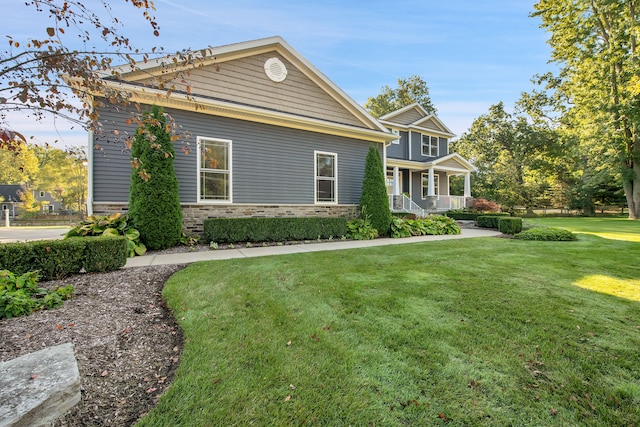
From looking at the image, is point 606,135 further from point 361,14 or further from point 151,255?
point 151,255

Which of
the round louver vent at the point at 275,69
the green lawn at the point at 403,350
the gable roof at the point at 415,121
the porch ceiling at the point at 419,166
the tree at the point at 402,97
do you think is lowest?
the green lawn at the point at 403,350

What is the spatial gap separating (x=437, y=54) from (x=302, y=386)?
1407 centimetres

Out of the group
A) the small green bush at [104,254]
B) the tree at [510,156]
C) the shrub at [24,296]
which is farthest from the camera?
the tree at [510,156]

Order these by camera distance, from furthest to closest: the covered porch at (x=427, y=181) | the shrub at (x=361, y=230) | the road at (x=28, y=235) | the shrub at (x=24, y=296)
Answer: the covered porch at (x=427, y=181) → the road at (x=28, y=235) → the shrub at (x=361, y=230) → the shrub at (x=24, y=296)

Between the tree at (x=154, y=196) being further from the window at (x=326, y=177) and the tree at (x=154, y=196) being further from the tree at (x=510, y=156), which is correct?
the tree at (x=510, y=156)

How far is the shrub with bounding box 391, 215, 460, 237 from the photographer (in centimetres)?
999

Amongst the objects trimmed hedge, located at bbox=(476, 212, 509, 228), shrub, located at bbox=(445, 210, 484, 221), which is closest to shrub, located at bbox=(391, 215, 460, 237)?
trimmed hedge, located at bbox=(476, 212, 509, 228)

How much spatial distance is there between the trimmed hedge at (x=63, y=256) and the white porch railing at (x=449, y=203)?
1681 cm

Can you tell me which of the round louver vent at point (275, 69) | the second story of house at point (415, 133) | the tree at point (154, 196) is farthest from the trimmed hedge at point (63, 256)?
the second story of house at point (415, 133)

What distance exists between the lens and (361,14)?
9562 millimetres

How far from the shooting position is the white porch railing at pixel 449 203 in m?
17.7

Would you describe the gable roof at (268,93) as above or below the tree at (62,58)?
above

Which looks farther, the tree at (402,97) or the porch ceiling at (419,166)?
the tree at (402,97)

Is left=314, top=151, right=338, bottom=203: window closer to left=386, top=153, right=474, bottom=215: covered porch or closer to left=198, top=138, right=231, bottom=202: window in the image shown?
left=198, top=138, right=231, bottom=202: window
